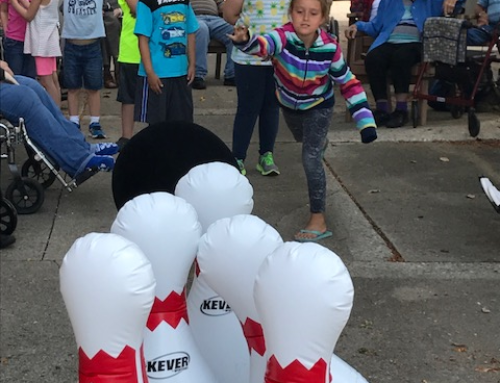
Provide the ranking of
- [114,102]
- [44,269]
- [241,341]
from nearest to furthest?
[241,341] → [44,269] → [114,102]

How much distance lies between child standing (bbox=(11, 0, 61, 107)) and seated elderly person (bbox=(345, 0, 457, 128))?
2.97m

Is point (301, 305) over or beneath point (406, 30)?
over

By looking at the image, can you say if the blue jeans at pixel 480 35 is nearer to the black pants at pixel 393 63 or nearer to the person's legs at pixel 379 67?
the black pants at pixel 393 63

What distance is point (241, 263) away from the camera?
212 centimetres

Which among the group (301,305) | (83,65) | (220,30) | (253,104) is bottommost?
(220,30)

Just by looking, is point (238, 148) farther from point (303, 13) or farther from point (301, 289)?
point (301, 289)

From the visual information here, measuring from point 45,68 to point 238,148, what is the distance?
2.39 meters

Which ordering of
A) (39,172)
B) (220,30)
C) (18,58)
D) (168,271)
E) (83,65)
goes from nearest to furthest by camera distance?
(168,271), (39,172), (83,65), (18,58), (220,30)

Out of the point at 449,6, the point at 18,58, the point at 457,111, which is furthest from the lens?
the point at 457,111

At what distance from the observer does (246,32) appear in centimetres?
408

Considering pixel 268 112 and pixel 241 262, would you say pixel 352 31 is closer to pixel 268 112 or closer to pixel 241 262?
pixel 268 112

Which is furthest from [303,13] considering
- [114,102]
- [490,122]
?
[114,102]

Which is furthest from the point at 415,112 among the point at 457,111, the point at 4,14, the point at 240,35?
the point at 240,35

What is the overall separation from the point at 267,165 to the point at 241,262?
4.23 metres
